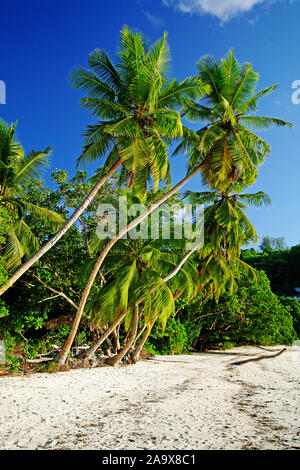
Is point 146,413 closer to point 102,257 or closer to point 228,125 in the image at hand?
point 102,257

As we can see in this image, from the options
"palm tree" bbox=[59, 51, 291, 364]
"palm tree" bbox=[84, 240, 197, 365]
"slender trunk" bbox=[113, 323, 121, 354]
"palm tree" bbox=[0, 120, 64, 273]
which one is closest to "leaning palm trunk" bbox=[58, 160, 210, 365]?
"palm tree" bbox=[59, 51, 291, 364]

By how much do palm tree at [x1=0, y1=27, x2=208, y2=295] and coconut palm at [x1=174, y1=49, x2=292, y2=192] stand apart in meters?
1.43

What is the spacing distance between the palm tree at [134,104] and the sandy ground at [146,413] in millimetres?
4261

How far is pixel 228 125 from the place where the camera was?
1120 centimetres

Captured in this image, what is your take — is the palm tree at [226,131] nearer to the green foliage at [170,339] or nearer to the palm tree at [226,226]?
the palm tree at [226,226]

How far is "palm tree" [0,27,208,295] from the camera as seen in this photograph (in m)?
9.41

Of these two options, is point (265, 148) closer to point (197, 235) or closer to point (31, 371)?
point (197, 235)

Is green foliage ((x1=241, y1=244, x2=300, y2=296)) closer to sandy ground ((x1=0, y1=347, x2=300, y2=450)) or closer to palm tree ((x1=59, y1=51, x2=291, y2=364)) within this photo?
palm tree ((x1=59, y1=51, x2=291, y2=364))

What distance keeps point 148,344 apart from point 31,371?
7972 millimetres

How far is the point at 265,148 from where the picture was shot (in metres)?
11.9

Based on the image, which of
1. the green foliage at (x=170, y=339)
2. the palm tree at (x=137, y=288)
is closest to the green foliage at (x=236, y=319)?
the green foliage at (x=170, y=339)

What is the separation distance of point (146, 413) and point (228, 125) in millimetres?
9511

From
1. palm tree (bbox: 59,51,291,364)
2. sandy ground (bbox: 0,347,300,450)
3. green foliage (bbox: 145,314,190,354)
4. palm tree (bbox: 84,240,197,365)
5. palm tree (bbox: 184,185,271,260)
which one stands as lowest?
green foliage (bbox: 145,314,190,354)
